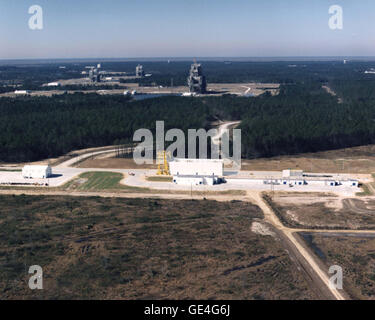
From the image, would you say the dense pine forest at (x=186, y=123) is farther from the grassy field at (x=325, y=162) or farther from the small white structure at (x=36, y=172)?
the small white structure at (x=36, y=172)

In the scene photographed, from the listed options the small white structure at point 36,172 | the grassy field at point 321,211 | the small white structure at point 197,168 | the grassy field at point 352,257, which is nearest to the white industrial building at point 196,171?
the small white structure at point 197,168

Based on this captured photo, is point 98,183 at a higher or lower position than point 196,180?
lower

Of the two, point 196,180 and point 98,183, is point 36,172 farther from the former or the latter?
point 196,180

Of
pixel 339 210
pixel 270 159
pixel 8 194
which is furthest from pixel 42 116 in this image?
pixel 339 210

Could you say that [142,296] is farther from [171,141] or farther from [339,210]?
[171,141]

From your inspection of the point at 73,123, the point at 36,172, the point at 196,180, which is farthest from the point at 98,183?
the point at 73,123

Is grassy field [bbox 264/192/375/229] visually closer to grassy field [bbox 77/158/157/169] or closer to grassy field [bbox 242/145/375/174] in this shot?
grassy field [bbox 242/145/375/174]
